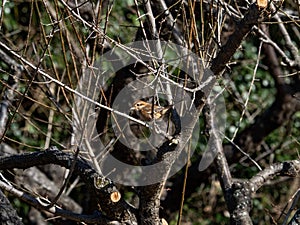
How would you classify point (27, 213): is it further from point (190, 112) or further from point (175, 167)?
point (190, 112)

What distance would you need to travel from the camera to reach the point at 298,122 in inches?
233

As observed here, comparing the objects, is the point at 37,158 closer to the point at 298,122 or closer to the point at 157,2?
the point at 157,2

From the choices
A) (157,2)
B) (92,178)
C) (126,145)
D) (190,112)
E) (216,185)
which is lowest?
(216,185)

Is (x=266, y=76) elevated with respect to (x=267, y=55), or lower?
lower

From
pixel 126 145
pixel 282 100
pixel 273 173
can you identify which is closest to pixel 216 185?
pixel 282 100

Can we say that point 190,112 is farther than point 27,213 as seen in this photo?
No

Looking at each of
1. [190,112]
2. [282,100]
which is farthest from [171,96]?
[282,100]

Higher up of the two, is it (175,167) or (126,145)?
(126,145)

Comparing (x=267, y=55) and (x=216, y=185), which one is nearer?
(x=267, y=55)

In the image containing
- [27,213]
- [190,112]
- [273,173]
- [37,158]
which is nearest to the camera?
[190,112]

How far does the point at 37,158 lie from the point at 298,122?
3.45 meters

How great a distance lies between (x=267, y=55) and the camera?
16.0 feet

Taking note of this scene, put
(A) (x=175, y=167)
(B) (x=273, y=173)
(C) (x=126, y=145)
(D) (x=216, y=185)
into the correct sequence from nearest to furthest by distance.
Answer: (B) (x=273, y=173)
(C) (x=126, y=145)
(A) (x=175, y=167)
(D) (x=216, y=185)

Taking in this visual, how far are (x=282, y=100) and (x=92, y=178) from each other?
7.46 ft
